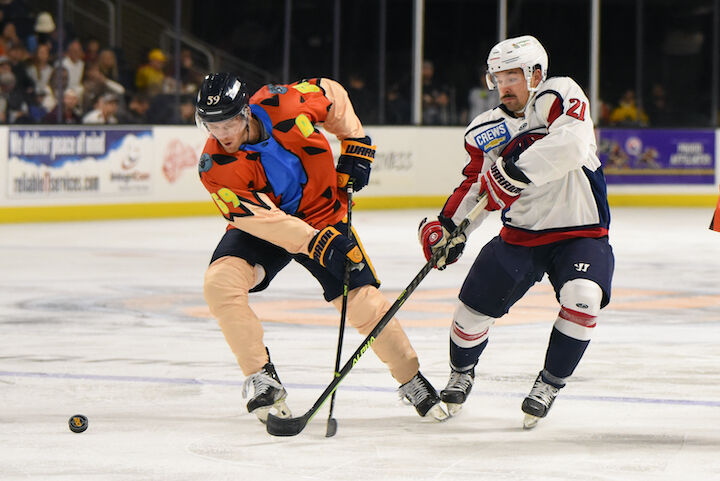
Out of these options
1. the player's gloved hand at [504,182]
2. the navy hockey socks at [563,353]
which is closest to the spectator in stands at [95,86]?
the player's gloved hand at [504,182]

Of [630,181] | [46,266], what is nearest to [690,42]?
[630,181]

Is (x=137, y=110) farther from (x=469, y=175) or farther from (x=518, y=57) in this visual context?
(x=518, y=57)

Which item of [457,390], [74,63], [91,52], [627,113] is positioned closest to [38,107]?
[74,63]

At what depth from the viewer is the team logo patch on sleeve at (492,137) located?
12.1 feet

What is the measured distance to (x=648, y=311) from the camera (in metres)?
5.96

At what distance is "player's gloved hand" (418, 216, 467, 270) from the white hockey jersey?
74 millimetres

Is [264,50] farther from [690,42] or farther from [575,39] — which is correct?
[690,42]

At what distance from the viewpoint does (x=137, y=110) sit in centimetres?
1127

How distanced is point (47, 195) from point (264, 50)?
3.68m

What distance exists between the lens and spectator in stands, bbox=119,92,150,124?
438 inches

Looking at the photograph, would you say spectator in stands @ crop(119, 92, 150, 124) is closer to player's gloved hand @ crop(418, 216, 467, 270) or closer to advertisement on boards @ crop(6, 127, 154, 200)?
advertisement on boards @ crop(6, 127, 154, 200)

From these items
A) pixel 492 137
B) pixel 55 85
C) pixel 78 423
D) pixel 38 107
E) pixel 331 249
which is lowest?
pixel 78 423

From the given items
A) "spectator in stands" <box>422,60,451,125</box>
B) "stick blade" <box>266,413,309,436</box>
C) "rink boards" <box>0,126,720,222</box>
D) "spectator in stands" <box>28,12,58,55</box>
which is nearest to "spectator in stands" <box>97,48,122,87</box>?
"spectator in stands" <box>28,12,58,55</box>

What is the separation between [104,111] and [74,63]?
0.52 meters
